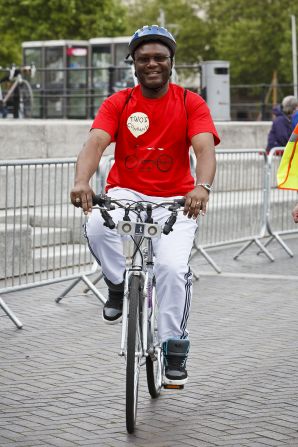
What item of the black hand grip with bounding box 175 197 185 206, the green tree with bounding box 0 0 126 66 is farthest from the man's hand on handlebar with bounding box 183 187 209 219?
the green tree with bounding box 0 0 126 66

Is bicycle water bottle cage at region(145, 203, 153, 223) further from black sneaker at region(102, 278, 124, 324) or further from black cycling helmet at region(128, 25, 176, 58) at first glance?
black cycling helmet at region(128, 25, 176, 58)

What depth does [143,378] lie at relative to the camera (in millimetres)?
6918

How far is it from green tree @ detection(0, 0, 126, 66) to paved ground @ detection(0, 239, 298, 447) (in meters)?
37.4

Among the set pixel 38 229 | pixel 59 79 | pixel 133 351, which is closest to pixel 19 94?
pixel 59 79

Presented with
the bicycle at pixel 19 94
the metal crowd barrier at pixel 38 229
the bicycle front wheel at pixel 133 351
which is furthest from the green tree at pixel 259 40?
the bicycle front wheel at pixel 133 351

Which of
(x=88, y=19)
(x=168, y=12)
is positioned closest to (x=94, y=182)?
(x=88, y=19)

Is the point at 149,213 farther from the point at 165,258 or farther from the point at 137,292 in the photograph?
the point at 137,292

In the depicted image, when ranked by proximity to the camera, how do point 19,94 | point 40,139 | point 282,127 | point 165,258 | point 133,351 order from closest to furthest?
point 133,351, point 165,258, point 40,139, point 282,127, point 19,94

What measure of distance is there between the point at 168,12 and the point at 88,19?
84.8ft

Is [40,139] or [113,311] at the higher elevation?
[40,139]

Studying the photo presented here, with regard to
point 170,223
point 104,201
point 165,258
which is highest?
point 104,201

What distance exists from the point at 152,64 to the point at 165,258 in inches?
38.1

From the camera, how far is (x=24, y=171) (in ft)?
31.0

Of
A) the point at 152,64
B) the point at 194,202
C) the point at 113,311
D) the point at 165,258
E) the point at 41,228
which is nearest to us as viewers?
the point at 194,202
